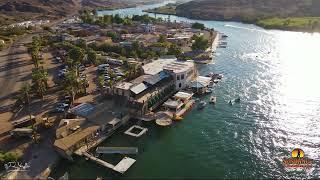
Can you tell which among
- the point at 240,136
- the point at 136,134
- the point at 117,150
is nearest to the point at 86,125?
the point at 117,150

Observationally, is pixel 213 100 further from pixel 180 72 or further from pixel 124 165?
pixel 124 165

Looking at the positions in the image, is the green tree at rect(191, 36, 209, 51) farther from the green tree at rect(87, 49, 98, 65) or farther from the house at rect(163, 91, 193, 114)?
the house at rect(163, 91, 193, 114)

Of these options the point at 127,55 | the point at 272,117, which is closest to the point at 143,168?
the point at 272,117

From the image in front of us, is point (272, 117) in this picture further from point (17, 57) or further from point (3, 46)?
point (3, 46)

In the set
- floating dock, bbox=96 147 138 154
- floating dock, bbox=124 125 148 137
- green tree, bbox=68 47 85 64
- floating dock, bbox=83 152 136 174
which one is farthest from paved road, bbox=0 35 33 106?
floating dock, bbox=83 152 136 174

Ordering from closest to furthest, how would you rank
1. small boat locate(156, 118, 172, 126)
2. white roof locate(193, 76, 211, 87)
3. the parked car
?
small boat locate(156, 118, 172, 126) < white roof locate(193, 76, 211, 87) < the parked car

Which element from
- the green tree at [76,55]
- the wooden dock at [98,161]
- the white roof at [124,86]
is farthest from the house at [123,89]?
the green tree at [76,55]

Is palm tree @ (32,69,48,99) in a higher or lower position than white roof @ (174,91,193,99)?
higher
